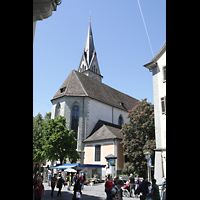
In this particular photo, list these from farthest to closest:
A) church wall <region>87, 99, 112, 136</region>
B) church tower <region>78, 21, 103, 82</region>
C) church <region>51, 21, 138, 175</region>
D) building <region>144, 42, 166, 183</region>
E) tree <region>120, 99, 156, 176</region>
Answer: church tower <region>78, 21, 103, 82</region> → church wall <region>87, 99, 112, 136</region> → church <region>51, 21, 138, 175</region> → tree <region>120, 99, 156, 176</region> → building <region>144, 42, 166, 183</region>

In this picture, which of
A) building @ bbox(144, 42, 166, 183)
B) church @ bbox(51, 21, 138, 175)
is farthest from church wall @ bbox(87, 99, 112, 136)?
building @ bbox(144, 42, 166, 183)

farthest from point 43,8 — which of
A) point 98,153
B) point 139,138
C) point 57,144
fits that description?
point 98,153

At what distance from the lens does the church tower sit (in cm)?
6296

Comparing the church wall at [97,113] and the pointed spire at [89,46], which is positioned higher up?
the pointed spire at [89,46]

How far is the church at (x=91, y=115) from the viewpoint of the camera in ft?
103

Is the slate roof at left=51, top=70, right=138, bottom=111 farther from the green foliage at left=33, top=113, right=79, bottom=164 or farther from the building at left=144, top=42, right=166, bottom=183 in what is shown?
the building at left=144, top=42, right=166, bottom=183

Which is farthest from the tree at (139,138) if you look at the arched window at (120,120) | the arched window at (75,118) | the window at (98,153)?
the arched window at (120,120)

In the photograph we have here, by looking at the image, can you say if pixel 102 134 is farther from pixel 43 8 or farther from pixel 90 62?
pixel 90 62

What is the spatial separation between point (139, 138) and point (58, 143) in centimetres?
1138

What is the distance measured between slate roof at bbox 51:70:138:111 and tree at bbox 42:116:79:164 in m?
7.86

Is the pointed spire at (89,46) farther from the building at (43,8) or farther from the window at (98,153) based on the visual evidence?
the building at (43,8)
